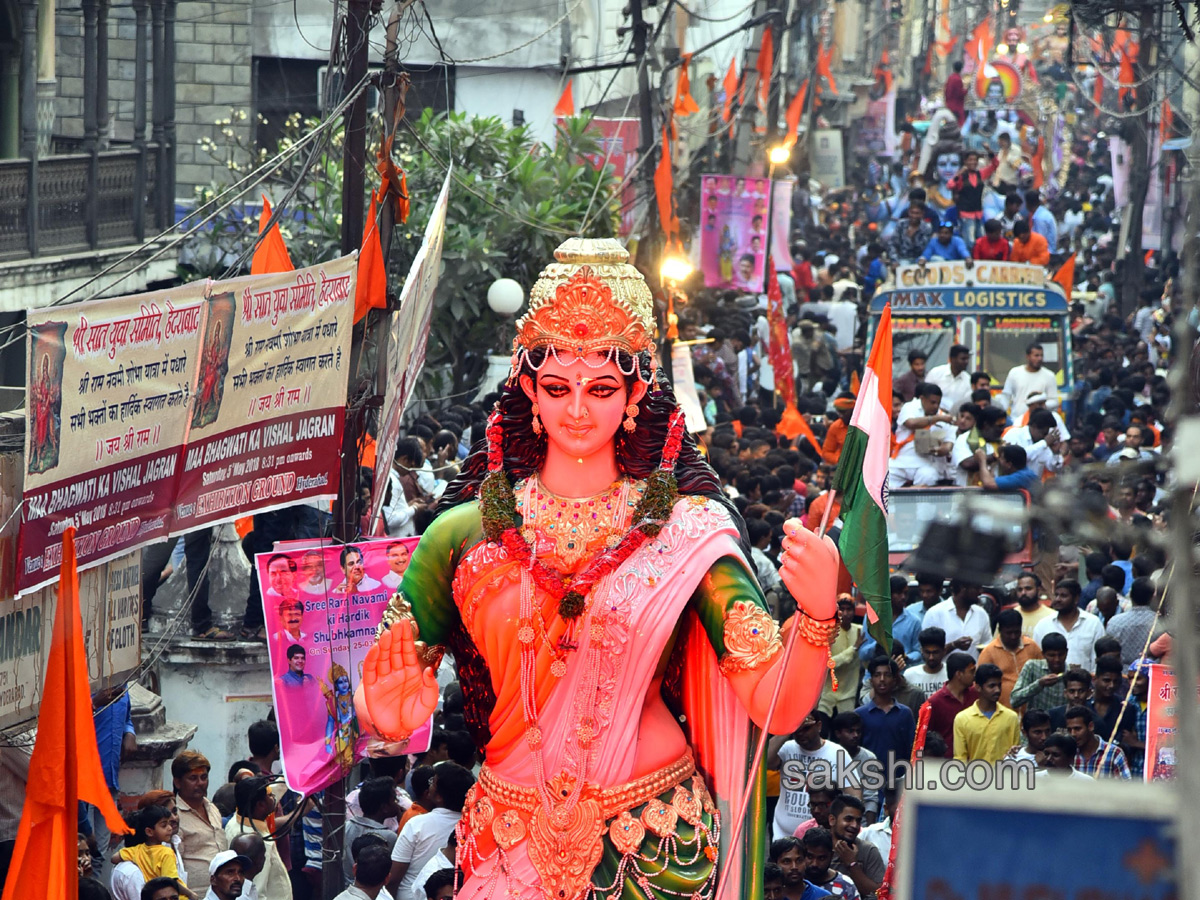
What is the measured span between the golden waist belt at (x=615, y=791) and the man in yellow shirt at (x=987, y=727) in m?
3.19

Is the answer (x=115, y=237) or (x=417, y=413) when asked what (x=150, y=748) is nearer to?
(x=417, y=413)

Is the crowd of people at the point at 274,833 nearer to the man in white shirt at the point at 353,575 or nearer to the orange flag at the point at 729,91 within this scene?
the man in white shirt at the point at 353,575

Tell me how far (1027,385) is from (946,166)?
56.4ft

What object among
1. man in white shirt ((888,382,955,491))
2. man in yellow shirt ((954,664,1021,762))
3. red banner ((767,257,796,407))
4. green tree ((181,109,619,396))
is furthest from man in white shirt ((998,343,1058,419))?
man in yellow shirt ((954,664,1021,762))

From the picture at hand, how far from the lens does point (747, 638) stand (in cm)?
505

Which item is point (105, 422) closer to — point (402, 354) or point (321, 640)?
point (321, 640)

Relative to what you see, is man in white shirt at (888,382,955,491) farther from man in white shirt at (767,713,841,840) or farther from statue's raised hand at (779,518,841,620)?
statue's raised hand at (779,518,841,620)

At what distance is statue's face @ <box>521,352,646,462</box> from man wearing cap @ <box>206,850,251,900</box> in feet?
7.50

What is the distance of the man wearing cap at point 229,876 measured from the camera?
22.0 feet

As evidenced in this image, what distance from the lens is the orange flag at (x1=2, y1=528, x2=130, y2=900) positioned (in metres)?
5.69

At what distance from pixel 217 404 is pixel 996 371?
9.55 m

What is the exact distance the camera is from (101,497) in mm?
6316

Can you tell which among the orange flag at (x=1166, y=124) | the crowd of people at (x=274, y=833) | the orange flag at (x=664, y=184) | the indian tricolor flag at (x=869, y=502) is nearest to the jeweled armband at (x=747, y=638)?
the indian tricolor flag at (x=869, y=502)

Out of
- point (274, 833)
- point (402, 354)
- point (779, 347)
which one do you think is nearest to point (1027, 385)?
point (779, 347)
